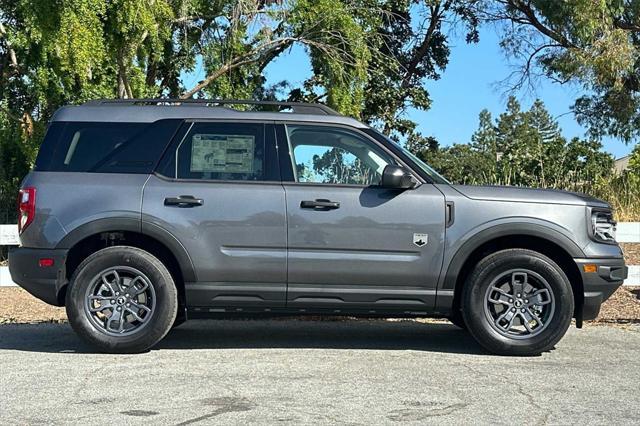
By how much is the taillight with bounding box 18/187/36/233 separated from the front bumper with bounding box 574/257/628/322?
4.64 m

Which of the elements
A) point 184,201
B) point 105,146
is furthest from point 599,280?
point 105,146

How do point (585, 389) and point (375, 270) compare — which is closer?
point (585, 389)

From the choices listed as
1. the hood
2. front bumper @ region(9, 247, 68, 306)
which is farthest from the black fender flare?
front bumper @ region(9, 247, 68, 306)

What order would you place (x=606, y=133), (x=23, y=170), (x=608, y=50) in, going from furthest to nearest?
(x=606, y=133), (x=23, y=170), (x=608, y=50)

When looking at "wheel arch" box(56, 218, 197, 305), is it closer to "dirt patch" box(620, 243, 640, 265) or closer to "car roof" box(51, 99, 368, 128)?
"car roof" box(51, 99, 368, 128)

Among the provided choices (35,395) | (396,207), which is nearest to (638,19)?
(396,207)

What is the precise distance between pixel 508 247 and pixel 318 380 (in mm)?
2182

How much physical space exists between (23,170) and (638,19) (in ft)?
42.1

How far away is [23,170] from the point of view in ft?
57.2

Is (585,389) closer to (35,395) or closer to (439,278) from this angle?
(439,278)

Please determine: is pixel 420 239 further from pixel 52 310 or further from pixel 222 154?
pixel 52 310

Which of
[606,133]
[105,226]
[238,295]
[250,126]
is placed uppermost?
[606,133]

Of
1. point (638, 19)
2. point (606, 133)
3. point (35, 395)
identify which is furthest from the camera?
point (606, 133)

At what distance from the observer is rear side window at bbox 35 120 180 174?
23.7 feet
